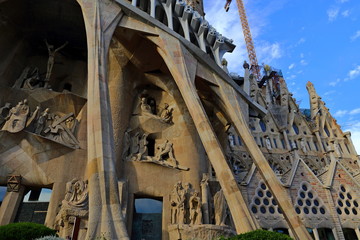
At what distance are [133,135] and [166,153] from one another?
169 centimetres

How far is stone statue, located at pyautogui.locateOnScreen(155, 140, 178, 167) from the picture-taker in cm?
A: 1117

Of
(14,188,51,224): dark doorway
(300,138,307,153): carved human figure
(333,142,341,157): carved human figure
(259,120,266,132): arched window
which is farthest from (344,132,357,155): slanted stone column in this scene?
(14,188,51,224): dark doorway

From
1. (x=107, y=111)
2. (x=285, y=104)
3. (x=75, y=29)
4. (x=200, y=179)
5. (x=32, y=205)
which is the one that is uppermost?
(x=285, y=104)

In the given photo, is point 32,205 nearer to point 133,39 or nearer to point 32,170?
point 32,170

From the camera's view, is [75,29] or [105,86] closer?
[105,86]

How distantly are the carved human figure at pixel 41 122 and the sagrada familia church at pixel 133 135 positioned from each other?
0.14 feet

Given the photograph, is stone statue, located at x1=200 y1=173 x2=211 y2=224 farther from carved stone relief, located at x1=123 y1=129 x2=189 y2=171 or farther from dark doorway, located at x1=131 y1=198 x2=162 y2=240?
dark doorway, located at x1=131 y1=198 x2=162 y2=240

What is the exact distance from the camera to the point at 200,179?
35.8 ft

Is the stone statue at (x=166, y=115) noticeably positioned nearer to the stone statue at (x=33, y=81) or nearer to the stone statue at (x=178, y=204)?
the stone statue at (x=178, y=204)

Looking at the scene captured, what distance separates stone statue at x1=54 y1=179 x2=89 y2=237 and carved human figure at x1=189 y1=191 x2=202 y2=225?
3.72 meters

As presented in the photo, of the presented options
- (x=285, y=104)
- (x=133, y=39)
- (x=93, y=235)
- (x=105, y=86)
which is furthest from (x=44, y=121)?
(x=285, y=104)

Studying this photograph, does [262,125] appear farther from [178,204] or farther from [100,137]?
[100,137]

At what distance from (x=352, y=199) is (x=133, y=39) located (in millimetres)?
14499

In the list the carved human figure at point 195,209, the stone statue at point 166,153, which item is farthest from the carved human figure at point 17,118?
the carved human figure at point 195,209
